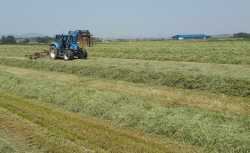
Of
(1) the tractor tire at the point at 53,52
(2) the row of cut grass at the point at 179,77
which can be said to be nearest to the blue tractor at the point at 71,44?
(1) the tractor tire at the point at 53,52

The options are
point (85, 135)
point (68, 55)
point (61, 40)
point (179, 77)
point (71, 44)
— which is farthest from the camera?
point (61, 40)

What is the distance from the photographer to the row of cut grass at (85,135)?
4.27 m

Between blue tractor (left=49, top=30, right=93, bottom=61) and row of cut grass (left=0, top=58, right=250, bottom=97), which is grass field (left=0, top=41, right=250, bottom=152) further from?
blue tractor (left=49, top=30, right=93, bottom=61)

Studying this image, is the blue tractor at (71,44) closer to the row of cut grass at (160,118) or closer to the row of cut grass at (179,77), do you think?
the row of cut grass at (179,77)

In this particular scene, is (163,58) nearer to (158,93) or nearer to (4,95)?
(158,93)

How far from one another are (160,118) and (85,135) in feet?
5.90

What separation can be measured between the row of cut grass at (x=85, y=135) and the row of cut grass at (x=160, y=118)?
286 millimetres

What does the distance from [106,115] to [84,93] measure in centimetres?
174

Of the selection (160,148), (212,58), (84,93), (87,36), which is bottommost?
(160,148)

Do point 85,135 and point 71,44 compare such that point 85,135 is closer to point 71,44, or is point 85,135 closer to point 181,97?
point 181,97

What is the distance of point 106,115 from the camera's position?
19.4ft

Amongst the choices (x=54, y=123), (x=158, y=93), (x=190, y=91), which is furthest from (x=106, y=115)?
(x=190, y=91)

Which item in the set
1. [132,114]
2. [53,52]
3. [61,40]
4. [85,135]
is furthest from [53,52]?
→ [85,135]

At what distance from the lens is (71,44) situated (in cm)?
1692
